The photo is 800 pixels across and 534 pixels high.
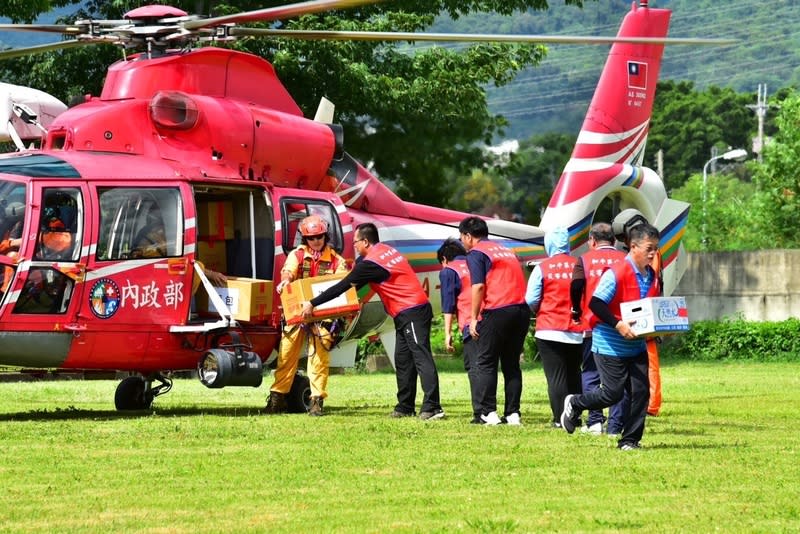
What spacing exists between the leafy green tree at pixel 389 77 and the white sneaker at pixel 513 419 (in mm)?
17353

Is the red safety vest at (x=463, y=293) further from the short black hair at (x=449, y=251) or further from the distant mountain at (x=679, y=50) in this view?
the distant mountain at (x=679, y=50)

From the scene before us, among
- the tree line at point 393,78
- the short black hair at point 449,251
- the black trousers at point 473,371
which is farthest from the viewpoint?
the tree line at point 393,78

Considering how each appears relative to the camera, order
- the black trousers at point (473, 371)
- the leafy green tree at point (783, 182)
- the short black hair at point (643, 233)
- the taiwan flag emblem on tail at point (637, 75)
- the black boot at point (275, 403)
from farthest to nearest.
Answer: the leafy green tree at point (783, 182) < the taiwan flag emblem on tail at point (637, 75) < the black boot at point (275, 403) < the black trousers at point (473, 371) < the short black hair at point (643, 233)

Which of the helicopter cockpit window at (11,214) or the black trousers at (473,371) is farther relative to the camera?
the black trousers at (473,371)

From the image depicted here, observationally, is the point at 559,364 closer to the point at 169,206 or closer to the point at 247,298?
the point at 247,298

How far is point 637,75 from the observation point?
22156 mm

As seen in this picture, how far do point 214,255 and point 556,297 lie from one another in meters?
4.35

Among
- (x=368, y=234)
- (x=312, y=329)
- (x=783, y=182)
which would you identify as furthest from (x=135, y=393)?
(x=783, y=182)

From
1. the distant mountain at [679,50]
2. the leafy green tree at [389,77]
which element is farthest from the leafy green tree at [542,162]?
the distant mountain at [679,50]

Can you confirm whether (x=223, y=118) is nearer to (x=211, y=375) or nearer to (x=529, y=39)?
(x=211, y=375)

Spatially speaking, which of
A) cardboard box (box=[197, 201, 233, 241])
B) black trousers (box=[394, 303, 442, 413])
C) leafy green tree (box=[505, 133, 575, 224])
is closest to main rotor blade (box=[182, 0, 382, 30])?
cardboard box (box=[197, 201, 233, 241])

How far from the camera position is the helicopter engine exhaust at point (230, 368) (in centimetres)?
1485

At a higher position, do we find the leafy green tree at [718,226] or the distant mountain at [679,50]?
the distant mountain at [679,50]

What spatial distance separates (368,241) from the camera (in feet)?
49.1
